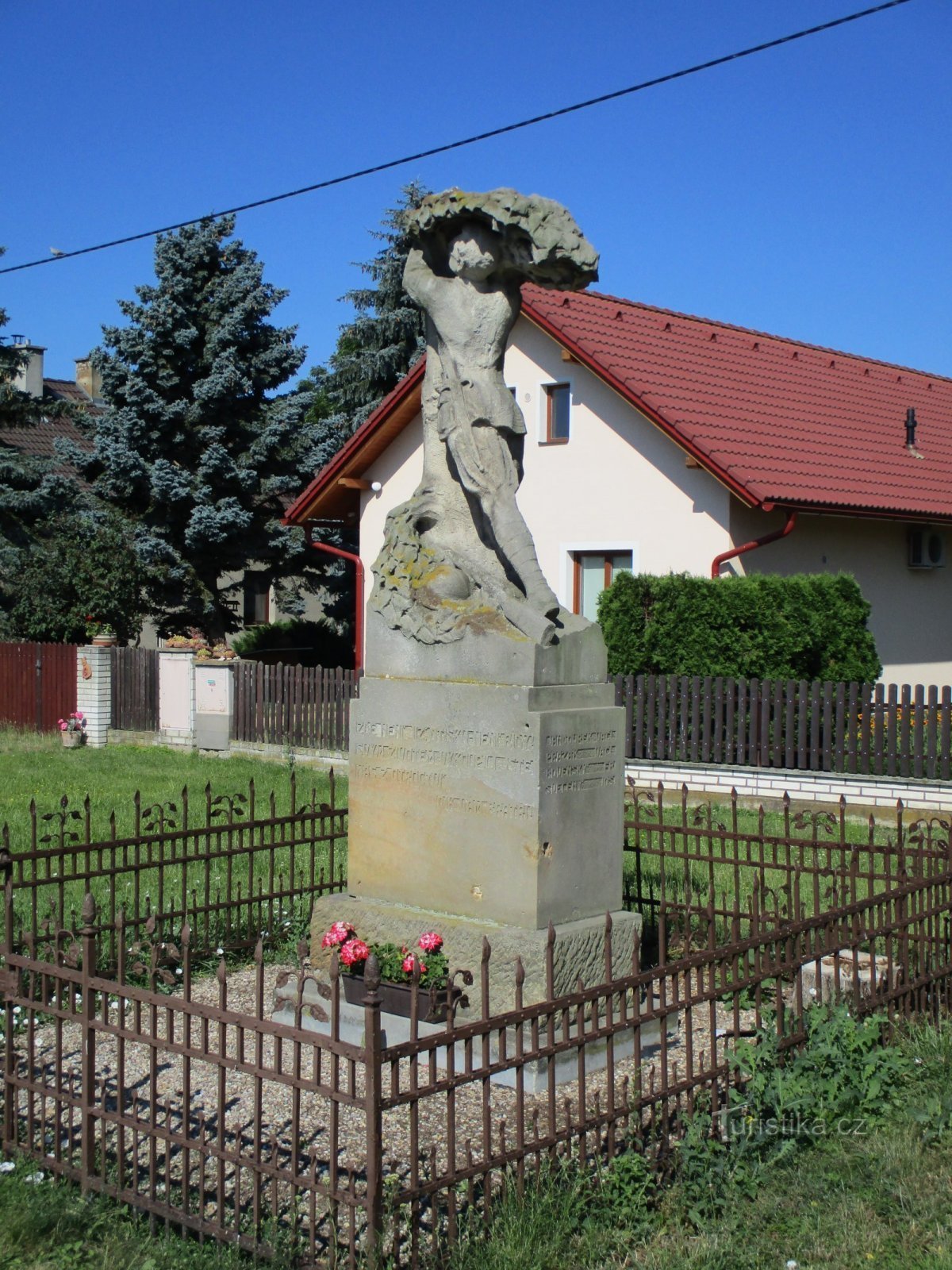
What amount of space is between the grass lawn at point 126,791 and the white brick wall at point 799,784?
3.46m

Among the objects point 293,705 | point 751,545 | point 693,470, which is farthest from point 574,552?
point 293,705

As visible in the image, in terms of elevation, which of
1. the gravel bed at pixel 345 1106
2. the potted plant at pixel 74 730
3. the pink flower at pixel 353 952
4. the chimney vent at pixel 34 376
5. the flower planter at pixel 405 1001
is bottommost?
the gravel bed at pixel 345 1106

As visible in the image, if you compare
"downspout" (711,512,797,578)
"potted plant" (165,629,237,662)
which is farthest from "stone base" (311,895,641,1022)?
"potted plant" (165,629,237,662)

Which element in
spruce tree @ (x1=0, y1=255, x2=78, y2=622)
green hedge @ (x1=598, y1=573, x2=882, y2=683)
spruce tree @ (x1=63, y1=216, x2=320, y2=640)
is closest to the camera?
green hedge @ (x1=598, y1=573, x2=882, y2=683)

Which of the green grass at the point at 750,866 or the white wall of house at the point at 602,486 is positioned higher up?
the white wall of house at the point at 602,486

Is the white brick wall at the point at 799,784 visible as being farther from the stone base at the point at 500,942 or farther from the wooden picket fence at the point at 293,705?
the stone base at the point at 500,942

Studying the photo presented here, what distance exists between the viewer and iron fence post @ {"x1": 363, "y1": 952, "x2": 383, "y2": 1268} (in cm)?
365

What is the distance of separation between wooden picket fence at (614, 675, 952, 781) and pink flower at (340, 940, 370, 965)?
7.59 meters

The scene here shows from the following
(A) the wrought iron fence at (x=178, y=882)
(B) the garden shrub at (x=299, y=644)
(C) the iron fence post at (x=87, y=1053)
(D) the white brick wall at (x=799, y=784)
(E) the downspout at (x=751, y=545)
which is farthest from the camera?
(B) the garden shrub at (x=299, y=644)

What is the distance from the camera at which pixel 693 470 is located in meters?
16.7

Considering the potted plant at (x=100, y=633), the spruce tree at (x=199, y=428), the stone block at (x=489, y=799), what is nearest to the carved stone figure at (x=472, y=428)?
the stone block at (x=489, y=799)

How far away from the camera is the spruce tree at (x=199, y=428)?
25.0m

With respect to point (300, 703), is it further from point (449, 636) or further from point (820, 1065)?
point (820, 1065)

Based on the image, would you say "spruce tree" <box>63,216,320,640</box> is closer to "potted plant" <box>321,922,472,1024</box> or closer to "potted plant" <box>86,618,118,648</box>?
"potted plant" <box>86,618,118,648</box>
